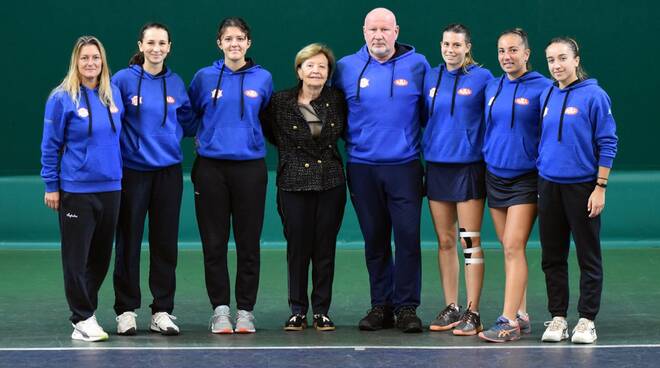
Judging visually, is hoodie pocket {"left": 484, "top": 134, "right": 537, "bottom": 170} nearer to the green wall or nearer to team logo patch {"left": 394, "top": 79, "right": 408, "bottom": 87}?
team logo patch {"left": 394, "top": 79, "right": 408, "bottom": 87}

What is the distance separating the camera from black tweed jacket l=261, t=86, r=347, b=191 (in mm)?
6598

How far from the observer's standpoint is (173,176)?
259 inches

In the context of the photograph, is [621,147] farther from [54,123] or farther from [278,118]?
[54,123]

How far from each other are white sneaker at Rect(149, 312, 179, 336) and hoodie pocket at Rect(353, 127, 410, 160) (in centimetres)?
139

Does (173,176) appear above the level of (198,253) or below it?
above

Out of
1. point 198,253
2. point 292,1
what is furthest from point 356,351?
point 292,1

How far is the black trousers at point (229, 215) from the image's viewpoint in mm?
6602

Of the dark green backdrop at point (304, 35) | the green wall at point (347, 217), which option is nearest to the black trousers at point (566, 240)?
the green wall at point (347, 217)

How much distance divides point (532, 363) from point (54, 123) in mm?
2654

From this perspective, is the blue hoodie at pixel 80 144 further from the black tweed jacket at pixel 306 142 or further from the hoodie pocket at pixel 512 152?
the hoodie pocket at pixel 512 152

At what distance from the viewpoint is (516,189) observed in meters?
6.39

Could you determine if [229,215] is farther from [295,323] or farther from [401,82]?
[401,82]

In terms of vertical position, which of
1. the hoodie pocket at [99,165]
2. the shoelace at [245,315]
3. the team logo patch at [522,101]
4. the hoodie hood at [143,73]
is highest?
the hoodie hood at [143,73]

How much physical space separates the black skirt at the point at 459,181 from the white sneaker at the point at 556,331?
0.77 m
